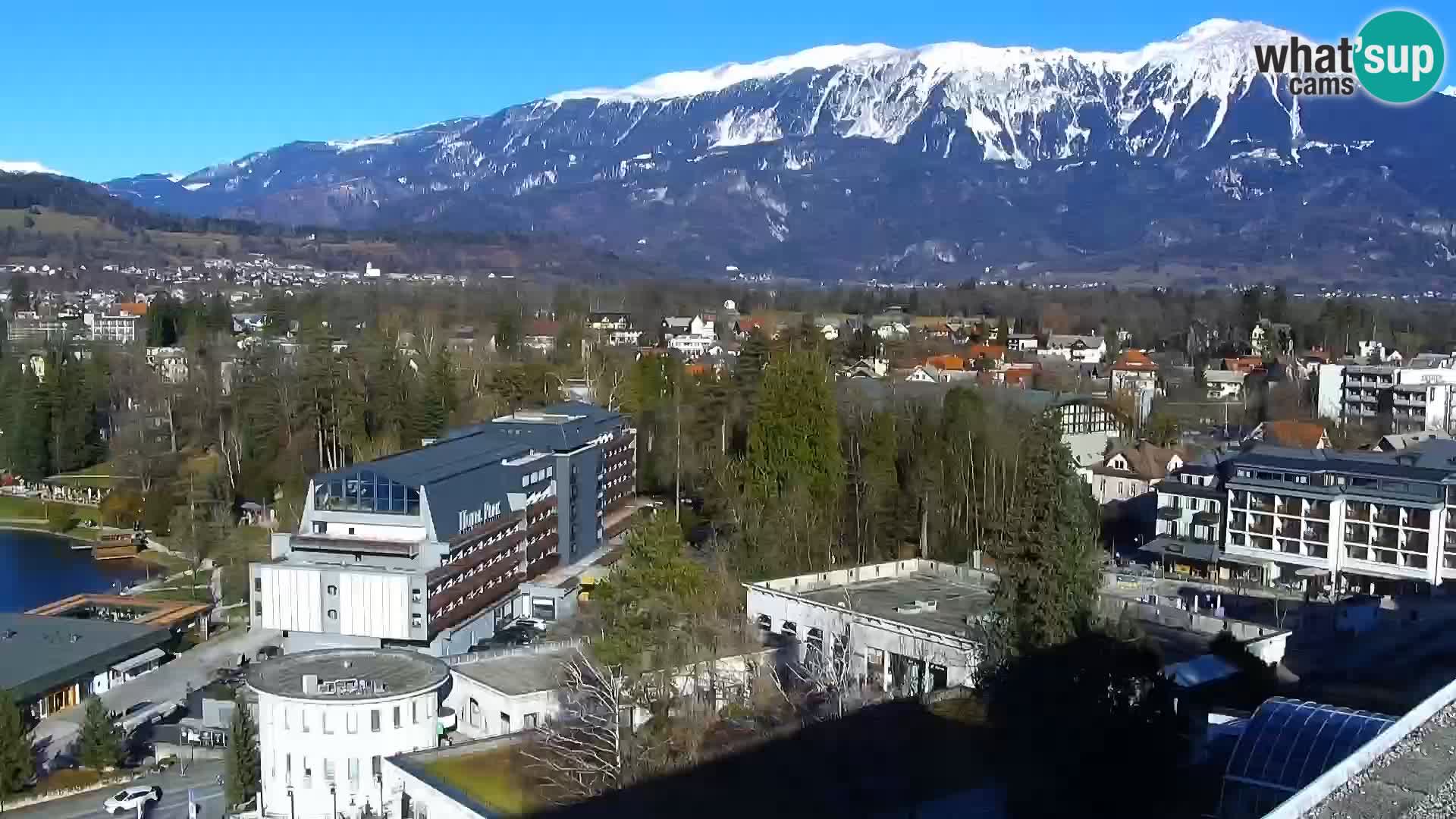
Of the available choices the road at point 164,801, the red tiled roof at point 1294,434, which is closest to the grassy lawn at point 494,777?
the road at point 164,801

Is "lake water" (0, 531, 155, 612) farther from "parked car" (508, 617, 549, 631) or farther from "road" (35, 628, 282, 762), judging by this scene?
"parked car" (508, 617, 549, 631)

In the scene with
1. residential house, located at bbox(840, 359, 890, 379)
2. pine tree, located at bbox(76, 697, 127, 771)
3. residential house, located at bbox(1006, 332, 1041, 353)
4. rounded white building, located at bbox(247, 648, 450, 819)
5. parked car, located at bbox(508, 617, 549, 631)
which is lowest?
pine tree, located at bbox(76, 697, 127, 771)

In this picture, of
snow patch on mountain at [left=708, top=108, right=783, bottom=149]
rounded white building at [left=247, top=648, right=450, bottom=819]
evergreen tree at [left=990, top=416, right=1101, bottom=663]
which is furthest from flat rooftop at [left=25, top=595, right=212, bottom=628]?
snow patch on mountain at [left=708, top=108, right=783, bottom=149]

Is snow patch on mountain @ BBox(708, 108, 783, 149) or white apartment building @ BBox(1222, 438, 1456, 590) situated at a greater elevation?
snow patch on mountain @ BBox(708, 108, 783, 149)

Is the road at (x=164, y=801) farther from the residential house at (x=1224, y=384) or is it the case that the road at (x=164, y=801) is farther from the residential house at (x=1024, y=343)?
the residential house at (x=1024, y=343)

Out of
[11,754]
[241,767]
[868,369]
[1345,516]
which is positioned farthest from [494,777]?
[868,369]

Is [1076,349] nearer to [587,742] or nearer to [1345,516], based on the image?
[1345,516]

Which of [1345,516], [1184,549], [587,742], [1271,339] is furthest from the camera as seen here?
[1271,339]
